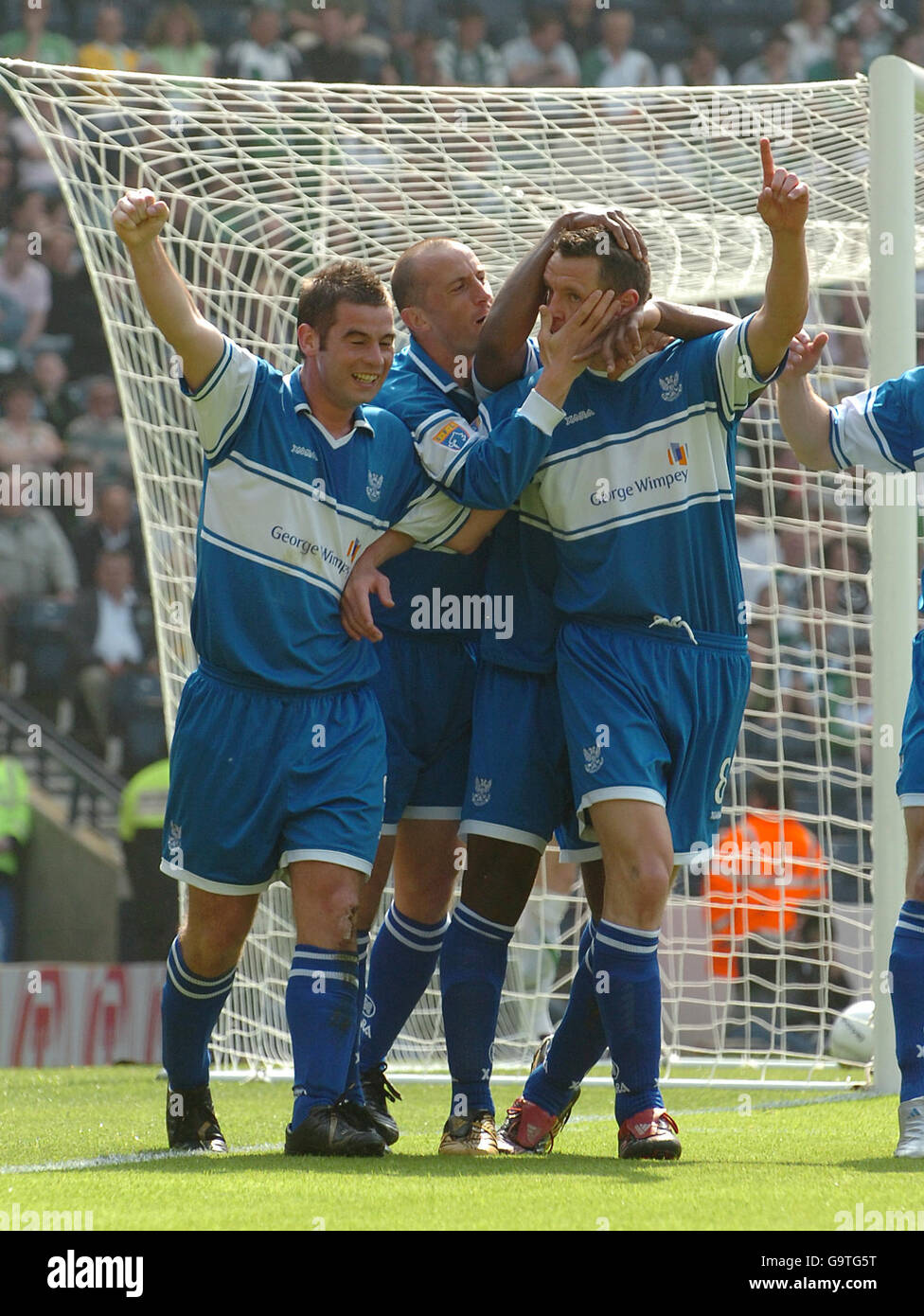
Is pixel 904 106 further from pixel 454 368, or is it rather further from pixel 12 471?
pixel 12 471

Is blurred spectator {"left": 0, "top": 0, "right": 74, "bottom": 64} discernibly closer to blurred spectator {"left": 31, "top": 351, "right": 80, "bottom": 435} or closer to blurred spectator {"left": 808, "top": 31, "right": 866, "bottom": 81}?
blurred spectator {"left": 31, "top": 351, "right": 80, "bottom": 435}

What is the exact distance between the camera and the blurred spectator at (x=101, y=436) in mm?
11219

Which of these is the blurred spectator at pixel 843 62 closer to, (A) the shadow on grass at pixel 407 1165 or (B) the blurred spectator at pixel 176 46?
(B) the blurred spectator at pixel 176 46

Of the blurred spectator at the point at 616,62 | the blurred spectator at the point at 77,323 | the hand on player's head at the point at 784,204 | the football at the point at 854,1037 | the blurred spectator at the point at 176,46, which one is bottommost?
the football at the point at 854,1037

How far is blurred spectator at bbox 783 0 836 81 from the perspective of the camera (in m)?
14.7

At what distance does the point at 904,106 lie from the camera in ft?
18.0

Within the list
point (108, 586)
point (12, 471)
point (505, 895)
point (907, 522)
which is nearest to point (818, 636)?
point (907, 522)

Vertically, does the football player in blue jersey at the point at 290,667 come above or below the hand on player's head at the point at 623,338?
below

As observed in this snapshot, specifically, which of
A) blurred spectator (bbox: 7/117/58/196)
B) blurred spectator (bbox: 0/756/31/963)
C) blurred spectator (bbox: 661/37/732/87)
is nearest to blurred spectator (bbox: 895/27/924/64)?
blurred spectator (bbox: 661/37/732/87)

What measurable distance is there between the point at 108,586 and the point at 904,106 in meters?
6.25

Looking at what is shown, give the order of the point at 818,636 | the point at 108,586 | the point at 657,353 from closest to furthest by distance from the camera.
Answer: the point at 657,353 < the point at 818,636 < the point at 108,586

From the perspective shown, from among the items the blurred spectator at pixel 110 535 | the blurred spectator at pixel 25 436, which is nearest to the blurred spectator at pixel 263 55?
the blurred spectator at pixel 25 436

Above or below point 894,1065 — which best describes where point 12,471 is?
above

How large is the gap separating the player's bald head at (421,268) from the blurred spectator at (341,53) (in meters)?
9.91
